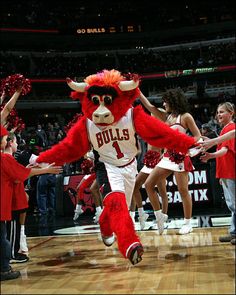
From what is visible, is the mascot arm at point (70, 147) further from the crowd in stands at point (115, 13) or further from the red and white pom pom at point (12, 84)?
the crowd in stands at point (115, 13)

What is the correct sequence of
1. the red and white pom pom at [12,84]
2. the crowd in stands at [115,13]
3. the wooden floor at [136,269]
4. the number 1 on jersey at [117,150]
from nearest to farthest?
the wooden floor at [136,269] < the number 1 on jersey at [117,150] < the red and white pom pom at [12,84] < the crowd in stands at [115,13]

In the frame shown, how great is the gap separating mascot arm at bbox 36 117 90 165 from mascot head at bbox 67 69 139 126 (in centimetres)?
17

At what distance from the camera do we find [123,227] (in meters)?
3.58

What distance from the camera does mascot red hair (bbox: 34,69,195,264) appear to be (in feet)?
12.9

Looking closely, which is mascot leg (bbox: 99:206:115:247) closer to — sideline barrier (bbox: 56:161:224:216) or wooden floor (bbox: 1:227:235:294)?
wooden floor (bbox: 1:227:235:294)

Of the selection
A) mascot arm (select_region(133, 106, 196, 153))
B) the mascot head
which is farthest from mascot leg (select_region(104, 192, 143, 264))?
the mascot head

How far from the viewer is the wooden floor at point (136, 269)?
9.94 ft

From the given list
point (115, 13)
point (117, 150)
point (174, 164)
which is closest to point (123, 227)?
point (117, 150)

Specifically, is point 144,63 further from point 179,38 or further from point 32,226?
point 32,226

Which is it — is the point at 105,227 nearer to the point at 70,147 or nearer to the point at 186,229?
the point at 70,147

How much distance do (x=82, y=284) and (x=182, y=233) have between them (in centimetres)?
238

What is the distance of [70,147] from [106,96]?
1.98ft

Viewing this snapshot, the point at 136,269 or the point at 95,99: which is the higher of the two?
the point at 95,99

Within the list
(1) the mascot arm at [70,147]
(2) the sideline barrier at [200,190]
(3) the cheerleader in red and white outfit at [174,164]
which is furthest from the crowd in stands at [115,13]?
(1) the mascot arm at [70,147]
